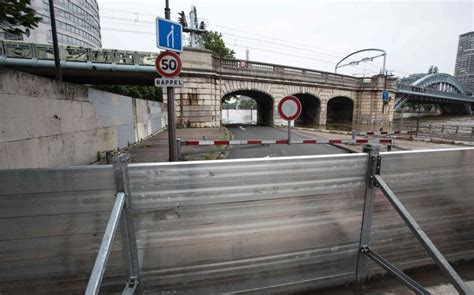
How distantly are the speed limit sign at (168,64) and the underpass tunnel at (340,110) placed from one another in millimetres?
29397

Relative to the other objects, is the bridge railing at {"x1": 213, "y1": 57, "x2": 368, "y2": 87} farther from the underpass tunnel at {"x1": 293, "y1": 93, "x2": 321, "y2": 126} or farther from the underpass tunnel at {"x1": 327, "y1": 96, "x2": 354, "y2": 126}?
the underpass tunnel at {"x1": 327, "y1": 96, "x2": 354, "y2": 126}

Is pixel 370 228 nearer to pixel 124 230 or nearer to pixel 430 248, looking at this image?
pixel 430 248

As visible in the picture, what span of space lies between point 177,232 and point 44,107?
4.53 metres

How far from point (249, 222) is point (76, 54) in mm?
25537

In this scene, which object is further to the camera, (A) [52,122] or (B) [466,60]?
(B) [466,60]

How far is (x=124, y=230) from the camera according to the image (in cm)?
166

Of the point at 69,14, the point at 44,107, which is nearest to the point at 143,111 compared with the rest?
the point at 44,107

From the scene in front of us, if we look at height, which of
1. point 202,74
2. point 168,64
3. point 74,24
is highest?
point 74,24

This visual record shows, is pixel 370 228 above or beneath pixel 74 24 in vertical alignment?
beneath

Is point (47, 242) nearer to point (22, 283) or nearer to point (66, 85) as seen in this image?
point (22, 283)

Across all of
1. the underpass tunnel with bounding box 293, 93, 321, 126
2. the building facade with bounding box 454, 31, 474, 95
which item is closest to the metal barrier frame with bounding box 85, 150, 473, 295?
the underpass tunnel with bounding box 293, 93, 321, 126

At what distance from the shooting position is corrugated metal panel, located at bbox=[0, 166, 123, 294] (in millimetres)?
1532

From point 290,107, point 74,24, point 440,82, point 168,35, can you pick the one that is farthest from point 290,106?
point 74,24

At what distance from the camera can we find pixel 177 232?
1.81 meters
